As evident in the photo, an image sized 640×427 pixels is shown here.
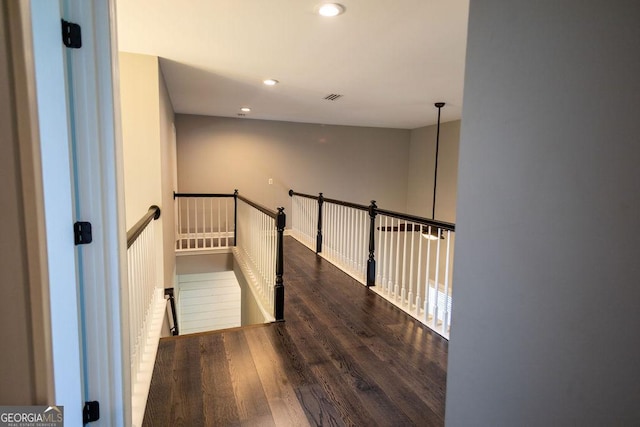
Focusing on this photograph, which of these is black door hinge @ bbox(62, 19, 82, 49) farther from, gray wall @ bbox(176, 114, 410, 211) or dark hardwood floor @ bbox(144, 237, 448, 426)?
gray wall @ bbox(176, 114, 410, 211)

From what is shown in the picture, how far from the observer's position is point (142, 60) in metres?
3.23

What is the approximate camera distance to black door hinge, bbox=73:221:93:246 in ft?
3.98

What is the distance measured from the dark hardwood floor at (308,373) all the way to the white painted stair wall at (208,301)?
437 cm

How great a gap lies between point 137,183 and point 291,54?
1948mm

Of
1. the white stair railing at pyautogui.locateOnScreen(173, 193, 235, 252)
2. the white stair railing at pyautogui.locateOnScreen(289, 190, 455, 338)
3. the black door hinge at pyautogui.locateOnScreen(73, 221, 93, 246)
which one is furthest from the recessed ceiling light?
the white stair railing at pyautogui.locateOnScreen(173, 193, 235, 252)

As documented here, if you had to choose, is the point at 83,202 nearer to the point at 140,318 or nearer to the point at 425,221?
the point at 140,318

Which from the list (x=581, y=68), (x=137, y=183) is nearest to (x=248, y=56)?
(x=137, y=183)

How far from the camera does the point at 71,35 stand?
3.79 ft

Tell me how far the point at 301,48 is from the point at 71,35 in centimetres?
217

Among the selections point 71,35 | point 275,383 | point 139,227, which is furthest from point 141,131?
point 275,383

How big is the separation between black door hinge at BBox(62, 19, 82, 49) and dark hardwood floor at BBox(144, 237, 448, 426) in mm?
1800

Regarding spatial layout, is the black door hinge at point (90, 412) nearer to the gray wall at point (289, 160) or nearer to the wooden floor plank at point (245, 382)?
the wooden floor plank at point (245, 382)

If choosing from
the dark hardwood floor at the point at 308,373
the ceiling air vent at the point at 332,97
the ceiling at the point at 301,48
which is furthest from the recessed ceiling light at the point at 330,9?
the dark hardwood floor at the point at 308,373

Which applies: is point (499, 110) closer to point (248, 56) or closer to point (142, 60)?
point (248, 56)
